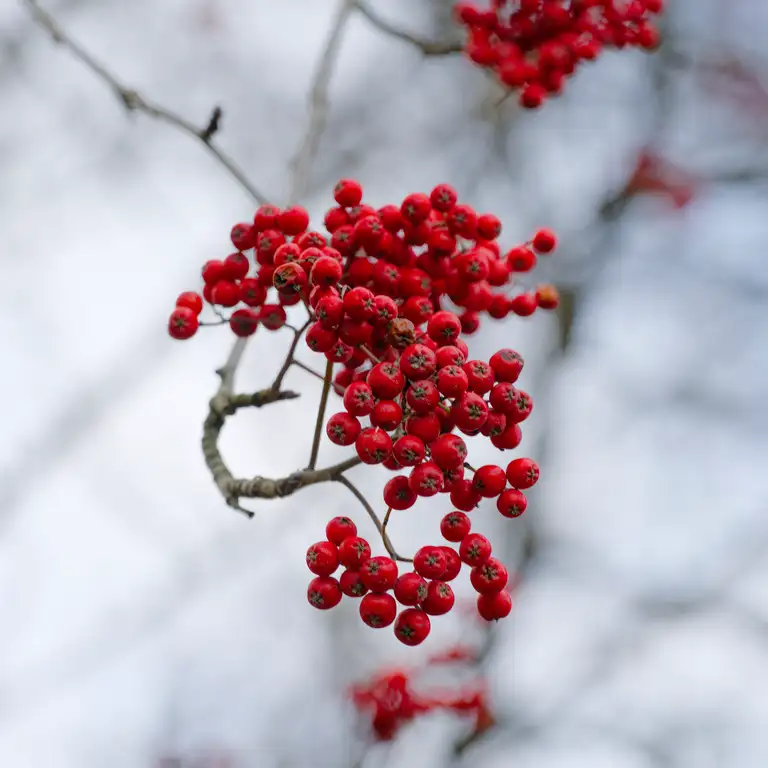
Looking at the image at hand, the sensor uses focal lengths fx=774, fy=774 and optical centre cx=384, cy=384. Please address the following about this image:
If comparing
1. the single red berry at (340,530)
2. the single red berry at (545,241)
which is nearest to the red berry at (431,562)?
the single red berry at (340,530)

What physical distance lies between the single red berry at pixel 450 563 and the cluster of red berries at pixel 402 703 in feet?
10.8

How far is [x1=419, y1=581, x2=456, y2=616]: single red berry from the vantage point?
6.32ft

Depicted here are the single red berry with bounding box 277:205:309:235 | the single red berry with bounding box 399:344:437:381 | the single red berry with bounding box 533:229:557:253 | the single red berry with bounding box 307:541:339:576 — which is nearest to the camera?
the single red berry with bounding box 399:344:437:381

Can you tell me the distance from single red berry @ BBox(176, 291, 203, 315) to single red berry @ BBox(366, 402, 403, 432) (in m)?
0.89

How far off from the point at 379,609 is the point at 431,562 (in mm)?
179

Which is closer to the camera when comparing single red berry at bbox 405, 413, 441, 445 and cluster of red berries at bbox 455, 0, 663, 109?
single red berry at bbox 405, 413, 441, 445

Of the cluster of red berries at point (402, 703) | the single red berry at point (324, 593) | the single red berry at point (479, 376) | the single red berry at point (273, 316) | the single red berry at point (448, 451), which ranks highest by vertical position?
the single red berry at point (273, 316)

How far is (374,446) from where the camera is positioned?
6.07 ft

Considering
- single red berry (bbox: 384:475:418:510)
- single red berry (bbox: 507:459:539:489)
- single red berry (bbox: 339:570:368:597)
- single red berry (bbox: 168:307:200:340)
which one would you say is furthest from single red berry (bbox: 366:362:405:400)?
single red berry (bbox: 168:307:200:340)

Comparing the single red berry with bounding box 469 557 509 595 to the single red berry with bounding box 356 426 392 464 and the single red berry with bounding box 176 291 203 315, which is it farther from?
the single red berry with bounding box 176 291 203 315

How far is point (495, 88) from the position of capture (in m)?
6.95

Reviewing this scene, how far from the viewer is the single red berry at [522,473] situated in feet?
6.47

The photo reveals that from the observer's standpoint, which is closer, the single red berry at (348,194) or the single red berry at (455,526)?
the single red berry at (455,526)

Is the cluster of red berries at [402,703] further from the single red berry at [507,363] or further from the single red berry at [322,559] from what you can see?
the single red berry at [507,363]
